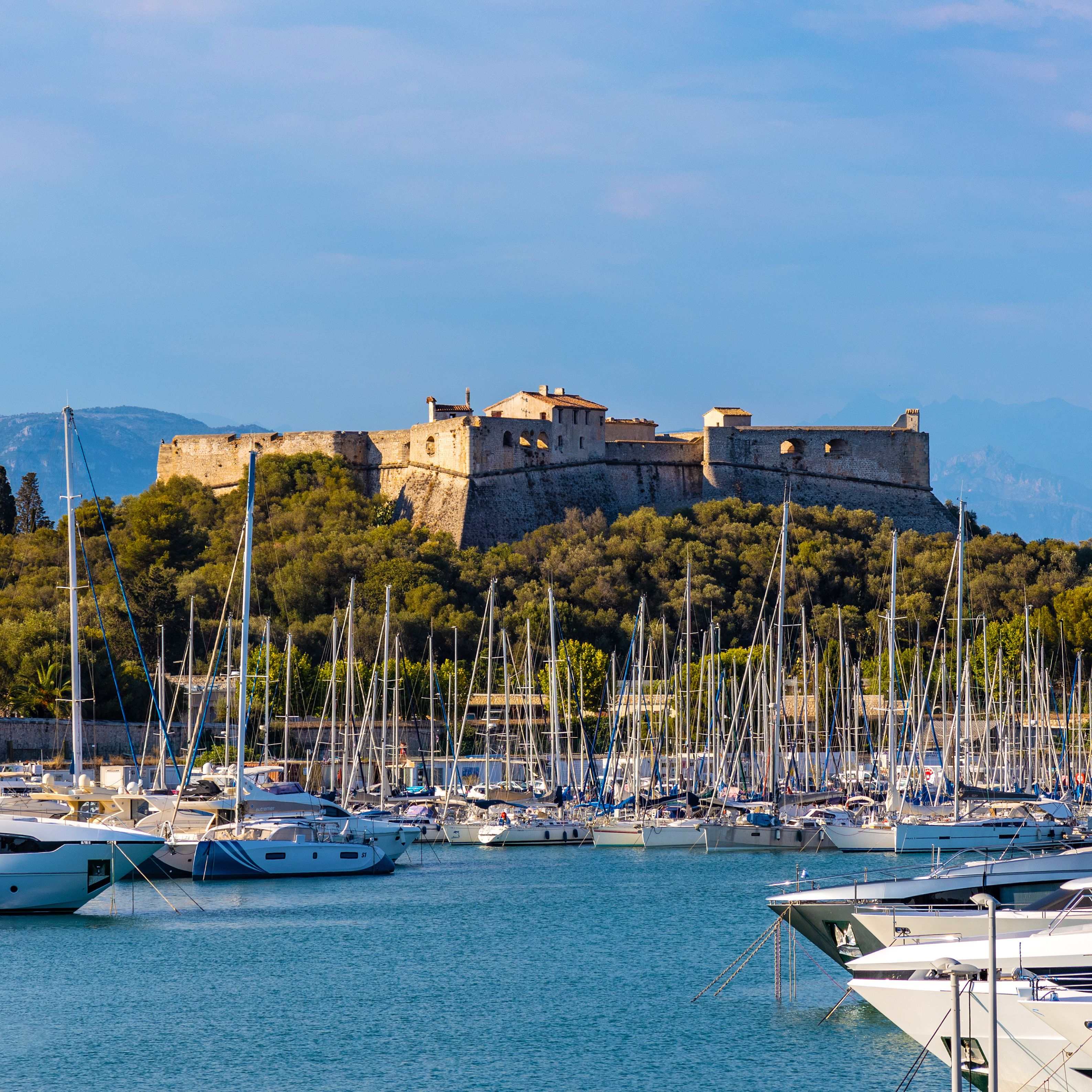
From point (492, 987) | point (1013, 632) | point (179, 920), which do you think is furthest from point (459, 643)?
point (492, 987)

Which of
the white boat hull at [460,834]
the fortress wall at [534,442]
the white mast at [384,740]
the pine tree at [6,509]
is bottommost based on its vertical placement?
the white boat hull at [460,834]

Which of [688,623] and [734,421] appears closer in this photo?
[688,623]

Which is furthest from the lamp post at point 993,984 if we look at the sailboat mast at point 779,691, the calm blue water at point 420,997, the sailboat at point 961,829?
the sailboat mast at point 779,691

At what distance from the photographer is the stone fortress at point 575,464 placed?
6706cm

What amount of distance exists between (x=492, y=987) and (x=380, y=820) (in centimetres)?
1298

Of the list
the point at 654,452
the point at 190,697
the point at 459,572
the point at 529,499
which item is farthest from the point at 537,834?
the point at 654,452

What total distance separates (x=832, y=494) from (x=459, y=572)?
17002mm

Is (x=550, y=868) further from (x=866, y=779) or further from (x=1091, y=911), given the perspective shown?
(x=1091, y=911)

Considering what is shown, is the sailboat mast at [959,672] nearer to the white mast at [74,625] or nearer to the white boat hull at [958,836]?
the white boat hull at [958,836]

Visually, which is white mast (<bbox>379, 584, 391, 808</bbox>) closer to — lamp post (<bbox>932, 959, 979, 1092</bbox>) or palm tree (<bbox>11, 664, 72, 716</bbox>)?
palm tree (<bbox>11, 664, 72, 716</bbox>)

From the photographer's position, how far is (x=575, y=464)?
69062 mm

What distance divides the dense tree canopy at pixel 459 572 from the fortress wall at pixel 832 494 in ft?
5.82

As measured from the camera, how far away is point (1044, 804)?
112 feet

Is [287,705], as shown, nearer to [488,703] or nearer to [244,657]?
[488,703]
